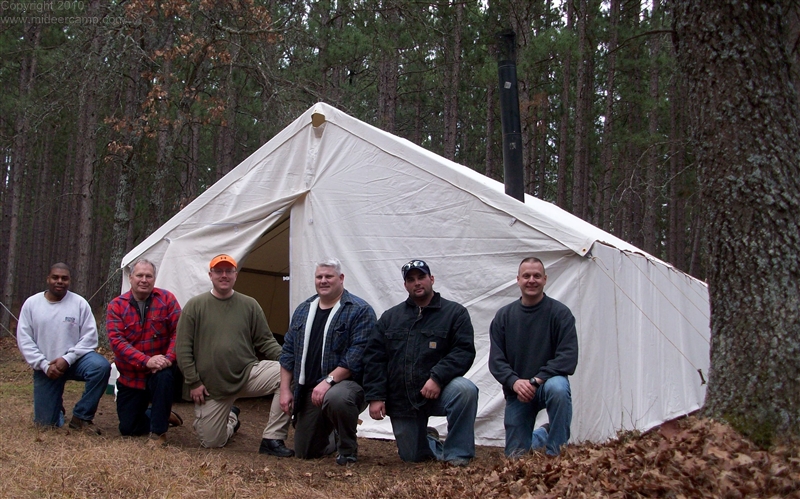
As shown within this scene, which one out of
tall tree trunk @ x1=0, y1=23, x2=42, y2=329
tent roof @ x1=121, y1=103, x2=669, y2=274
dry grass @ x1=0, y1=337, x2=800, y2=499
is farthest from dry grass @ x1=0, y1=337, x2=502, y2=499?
tall tree trunk @ x1=0, y1=23, x2=42, y2=329

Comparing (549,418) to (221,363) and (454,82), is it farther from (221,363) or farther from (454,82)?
(454,82)

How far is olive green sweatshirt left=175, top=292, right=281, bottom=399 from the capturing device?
186 inches

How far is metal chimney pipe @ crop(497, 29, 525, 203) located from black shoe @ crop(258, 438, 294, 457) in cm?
246

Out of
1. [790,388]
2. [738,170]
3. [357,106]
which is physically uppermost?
[357,106]

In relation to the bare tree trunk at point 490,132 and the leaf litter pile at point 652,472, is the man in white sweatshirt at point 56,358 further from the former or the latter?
the bare tree trunk at point 490,132

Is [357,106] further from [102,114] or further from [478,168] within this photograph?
[478,168]

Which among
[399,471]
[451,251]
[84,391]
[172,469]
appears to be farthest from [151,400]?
[451,251]

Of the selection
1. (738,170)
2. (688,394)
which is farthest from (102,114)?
(738,170)

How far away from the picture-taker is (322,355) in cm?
448

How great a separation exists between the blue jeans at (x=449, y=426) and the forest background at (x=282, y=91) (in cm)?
222

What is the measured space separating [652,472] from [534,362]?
48.0 inches

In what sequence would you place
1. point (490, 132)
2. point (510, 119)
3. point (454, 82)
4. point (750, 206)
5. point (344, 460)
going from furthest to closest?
point (490, 132) < point (454, 82) < point (510, 119) < point (344, 460) < point (750, 206)

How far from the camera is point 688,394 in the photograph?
5.77 metres

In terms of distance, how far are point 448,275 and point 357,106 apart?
33.2 ft
